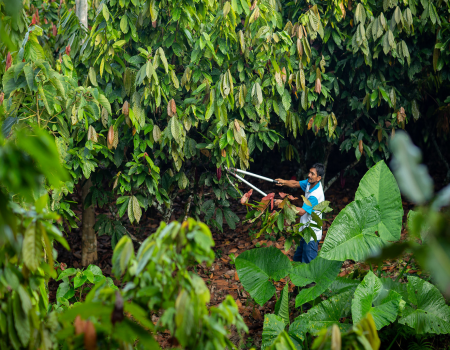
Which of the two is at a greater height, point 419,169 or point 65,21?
point 65,21

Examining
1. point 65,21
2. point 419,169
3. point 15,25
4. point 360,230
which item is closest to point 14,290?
point 419,169

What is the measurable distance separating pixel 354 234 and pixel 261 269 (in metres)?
0.79

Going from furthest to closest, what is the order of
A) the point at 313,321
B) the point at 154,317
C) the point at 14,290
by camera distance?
the point at 154,317 → the point at 313,321 → the point at 14,290

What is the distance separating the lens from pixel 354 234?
307 cm

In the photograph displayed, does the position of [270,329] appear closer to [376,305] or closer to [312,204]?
[376,305]

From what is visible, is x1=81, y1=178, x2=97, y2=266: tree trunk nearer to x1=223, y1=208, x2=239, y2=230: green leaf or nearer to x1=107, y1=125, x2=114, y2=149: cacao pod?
x1=107, y1=125, x2=114, y2=149: cacao pod

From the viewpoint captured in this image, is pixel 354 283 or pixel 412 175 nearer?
pixel 412 175

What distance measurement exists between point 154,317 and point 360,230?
6.50 feet

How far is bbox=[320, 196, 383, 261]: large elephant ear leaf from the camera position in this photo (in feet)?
9.65

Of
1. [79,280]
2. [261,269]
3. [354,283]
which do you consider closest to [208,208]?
[261,269]

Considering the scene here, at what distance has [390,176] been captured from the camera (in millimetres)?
3281

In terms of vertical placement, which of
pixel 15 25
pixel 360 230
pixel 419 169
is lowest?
pixel 360 230

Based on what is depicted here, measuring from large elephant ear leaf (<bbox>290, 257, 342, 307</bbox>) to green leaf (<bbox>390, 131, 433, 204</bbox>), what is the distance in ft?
8.48

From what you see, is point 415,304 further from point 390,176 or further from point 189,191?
point 189,191
